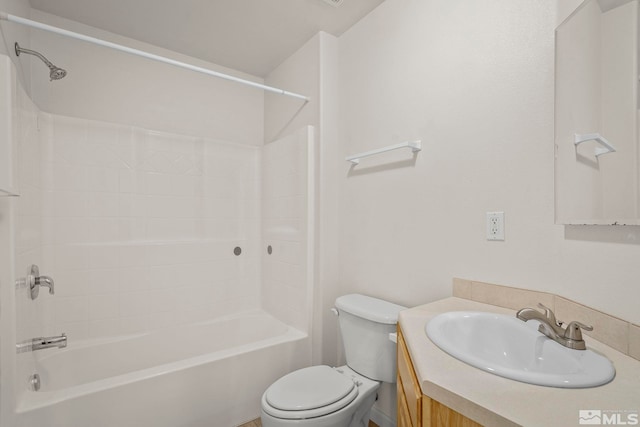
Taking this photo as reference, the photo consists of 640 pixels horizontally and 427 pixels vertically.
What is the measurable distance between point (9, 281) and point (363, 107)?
1.92 m

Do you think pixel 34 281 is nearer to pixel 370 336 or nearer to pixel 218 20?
pixel 370 336

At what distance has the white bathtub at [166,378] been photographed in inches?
52.4

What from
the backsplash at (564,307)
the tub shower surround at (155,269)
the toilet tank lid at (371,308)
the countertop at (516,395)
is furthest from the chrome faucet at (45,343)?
the backsplash at (564,307)

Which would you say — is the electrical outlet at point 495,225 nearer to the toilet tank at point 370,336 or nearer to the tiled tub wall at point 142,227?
the toilet tank at point 370,336

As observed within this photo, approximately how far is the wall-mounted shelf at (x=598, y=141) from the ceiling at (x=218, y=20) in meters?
1.38

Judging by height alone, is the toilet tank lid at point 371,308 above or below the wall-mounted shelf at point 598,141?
below

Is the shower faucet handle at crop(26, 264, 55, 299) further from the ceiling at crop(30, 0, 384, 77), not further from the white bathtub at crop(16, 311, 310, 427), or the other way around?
→ the ceiling at crop(30, 0, 384, 77)

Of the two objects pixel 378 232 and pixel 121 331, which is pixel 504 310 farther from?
pixel 121 331

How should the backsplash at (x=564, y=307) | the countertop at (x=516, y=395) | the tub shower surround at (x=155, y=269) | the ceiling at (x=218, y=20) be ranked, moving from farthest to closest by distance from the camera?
→ the ceiling at (x=218, y=20) → the tub shower surround at (x=155, y=269) → the backsplash at (x=564, y=307) → the countertop at (x=516, y=395)

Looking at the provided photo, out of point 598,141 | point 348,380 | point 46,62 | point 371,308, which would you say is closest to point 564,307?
point 598,141

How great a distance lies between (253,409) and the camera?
5.82 ft

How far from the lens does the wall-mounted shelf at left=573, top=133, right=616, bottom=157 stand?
34.9 inches

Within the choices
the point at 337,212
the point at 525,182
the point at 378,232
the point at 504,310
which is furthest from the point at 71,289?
the point at 525,182

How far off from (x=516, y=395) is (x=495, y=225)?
797 mm
